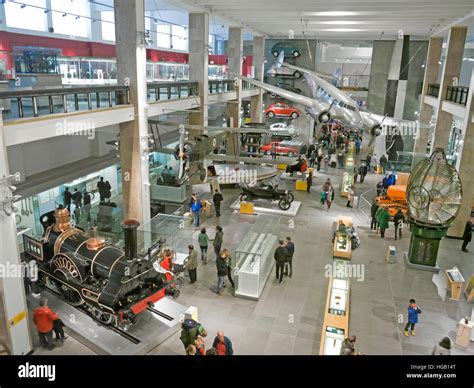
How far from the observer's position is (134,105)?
12953 mm

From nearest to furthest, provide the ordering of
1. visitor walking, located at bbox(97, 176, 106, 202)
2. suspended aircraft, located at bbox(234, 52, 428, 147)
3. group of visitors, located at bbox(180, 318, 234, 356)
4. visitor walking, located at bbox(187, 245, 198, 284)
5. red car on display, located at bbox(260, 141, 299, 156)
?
group of visitors, located at bbox(180, 318, 234, 356), visitor walking, located at bbox(187, 245, 198, 284), visitor walking, located at bbox(97, 176, 106, 202), suspended aircraft, located at bbox(234, 52, 428, 147), red car on display, located at bbox(260, 141, 299, 156)

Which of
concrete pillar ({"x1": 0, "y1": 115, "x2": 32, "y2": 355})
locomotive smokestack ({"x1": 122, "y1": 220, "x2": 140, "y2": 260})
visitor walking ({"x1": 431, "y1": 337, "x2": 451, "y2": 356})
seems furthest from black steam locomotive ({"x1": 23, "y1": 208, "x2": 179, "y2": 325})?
visitor walking ({"x1": 431, "y1": 337, "x2": 451, "y2": 356})

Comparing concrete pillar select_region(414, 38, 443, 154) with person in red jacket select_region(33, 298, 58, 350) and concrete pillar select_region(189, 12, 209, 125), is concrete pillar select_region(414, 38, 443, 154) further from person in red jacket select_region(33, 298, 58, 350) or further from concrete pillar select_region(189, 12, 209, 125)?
person in red jacket select_region(33, 298, 58, 350)

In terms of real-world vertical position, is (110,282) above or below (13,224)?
below

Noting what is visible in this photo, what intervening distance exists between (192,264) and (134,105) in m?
5.66

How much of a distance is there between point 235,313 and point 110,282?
10.4ft

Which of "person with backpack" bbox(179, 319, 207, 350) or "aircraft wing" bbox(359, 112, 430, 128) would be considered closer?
"person with backpack" bbox(179, 319, 207, 350)

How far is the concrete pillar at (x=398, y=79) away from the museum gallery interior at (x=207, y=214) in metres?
3.96

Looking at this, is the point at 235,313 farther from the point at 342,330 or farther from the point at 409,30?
the point at 409,30

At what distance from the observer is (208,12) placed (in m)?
17.5

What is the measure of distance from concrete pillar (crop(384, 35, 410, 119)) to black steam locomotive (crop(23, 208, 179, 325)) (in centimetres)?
2572

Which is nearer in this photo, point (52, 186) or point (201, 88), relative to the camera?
point (52, 186)

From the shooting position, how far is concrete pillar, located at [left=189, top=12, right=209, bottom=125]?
57.0 feet

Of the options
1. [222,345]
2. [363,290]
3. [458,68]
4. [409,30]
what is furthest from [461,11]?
[222,345]
